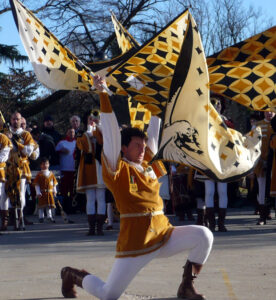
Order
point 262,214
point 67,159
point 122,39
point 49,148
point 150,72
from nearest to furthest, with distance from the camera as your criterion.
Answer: point 150,72 < point 122,39 < point 262,214 < point 49,148 < point 67,159

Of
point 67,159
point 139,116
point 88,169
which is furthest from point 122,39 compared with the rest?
point 67,159

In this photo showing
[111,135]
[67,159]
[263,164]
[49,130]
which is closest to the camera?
Result: [111,135]

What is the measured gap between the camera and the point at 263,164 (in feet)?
40.2

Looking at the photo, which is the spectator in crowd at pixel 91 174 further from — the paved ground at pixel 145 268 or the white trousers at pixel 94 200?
the paved ground at pixel 145 268

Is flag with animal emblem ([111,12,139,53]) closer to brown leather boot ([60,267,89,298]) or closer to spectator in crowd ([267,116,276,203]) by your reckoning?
spectator in crowd ([267,116,276,203])

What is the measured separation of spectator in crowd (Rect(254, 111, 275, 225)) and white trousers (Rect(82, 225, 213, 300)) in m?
6.22

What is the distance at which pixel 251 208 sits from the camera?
54.6 feet

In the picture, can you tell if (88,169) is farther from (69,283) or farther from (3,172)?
(69,283)

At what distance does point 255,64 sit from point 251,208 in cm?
1006

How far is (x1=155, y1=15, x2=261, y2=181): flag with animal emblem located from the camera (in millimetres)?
5730

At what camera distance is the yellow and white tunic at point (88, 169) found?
11250 mm

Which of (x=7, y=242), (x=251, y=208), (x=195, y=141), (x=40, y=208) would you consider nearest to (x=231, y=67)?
(x=195, y=141)

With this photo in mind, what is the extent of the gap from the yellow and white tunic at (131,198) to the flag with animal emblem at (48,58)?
5.56 feet

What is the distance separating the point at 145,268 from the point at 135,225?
Answer: 2020 mm
